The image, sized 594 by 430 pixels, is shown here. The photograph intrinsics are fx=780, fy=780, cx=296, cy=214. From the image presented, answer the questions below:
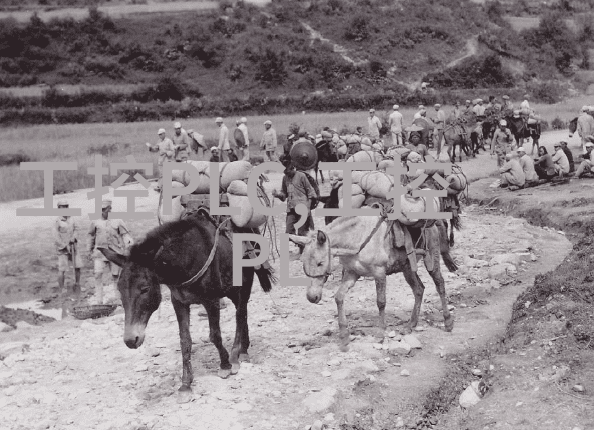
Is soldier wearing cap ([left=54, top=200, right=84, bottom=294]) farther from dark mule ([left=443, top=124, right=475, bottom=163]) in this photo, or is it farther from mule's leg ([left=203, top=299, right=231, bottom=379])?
dark mule ([left=443, top=124, right=475, bottom=163])

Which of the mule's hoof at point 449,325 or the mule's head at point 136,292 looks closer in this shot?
the mule's head at point 136,292

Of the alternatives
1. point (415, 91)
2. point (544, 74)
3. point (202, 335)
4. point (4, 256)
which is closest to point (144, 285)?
point (202, 335)

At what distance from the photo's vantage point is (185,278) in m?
7.81

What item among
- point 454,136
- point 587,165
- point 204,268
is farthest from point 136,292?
point 454,136

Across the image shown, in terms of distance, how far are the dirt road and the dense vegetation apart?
31.9 meters

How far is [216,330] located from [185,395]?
79 cm

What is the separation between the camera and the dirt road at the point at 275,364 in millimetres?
7688

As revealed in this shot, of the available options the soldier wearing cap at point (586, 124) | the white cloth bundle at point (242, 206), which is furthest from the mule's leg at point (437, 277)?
the soldier wearing cap at point (586, 124)

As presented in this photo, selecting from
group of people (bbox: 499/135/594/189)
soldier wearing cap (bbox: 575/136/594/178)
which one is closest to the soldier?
group of people (bbox: 499/135/594/189)

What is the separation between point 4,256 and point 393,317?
9286mm

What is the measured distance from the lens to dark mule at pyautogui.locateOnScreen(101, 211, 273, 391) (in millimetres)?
7293

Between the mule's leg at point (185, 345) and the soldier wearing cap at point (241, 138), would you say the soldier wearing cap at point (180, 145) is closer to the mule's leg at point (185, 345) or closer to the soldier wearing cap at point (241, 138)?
the soldier wearing cap at point (241, 138)

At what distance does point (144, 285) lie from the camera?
734 cm

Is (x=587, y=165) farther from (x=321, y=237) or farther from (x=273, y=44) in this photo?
(x=273, y=44)
